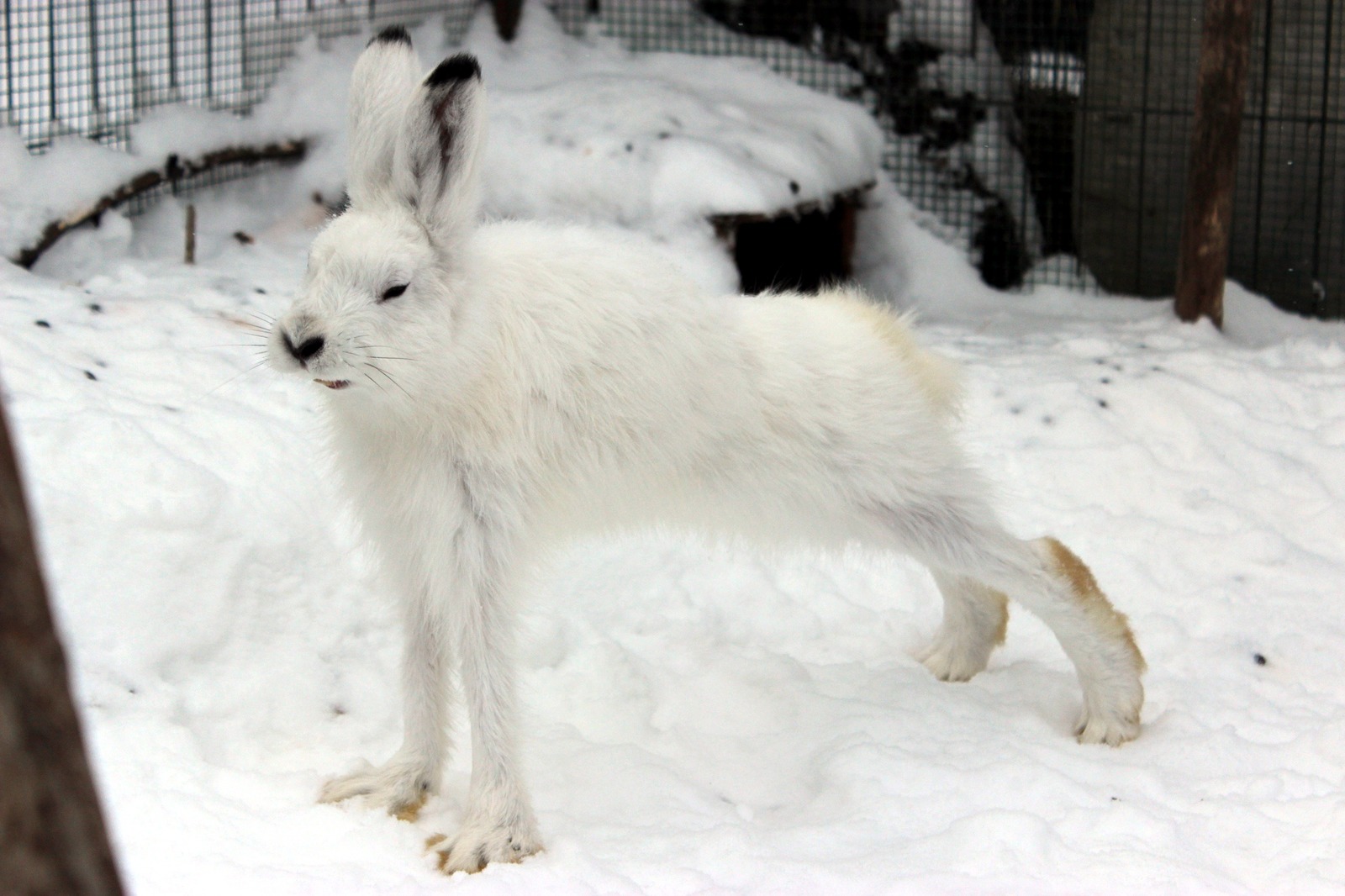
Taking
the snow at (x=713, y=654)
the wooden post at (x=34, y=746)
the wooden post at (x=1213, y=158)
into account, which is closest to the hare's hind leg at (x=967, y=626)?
the snow at (x=713, y=654)

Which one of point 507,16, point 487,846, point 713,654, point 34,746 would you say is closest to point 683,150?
point 507,16

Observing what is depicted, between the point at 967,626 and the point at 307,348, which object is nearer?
the point at 307,348

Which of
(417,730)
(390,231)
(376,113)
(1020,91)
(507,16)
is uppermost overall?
(507,16)

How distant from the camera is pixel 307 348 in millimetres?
2889

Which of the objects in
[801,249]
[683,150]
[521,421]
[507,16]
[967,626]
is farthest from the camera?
[507,16]

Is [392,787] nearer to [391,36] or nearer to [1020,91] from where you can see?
[391,36]

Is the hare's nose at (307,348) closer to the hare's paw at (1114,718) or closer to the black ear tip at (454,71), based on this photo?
the black ear tip at (454,71)

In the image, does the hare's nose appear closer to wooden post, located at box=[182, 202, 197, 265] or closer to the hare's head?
the hare's head

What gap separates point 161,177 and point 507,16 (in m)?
2.52

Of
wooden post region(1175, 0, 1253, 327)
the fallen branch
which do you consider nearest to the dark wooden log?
wooden post region(1175, 0, 1253, 327)

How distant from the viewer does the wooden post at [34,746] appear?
116 centimetres

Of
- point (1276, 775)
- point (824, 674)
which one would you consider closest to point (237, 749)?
point (824, 674)

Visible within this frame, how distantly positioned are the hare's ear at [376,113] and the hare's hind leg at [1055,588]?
1655mm

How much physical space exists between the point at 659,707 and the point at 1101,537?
195 cm
